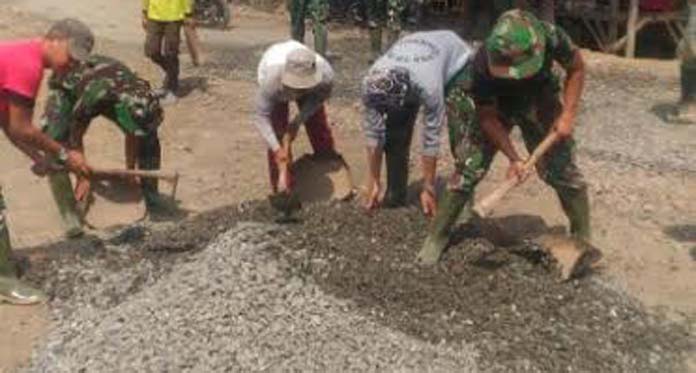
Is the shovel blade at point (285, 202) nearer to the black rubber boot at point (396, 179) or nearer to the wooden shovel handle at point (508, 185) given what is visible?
the black rubber boot at point (396, 179)

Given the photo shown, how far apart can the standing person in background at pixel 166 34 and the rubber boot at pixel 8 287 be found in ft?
13.6

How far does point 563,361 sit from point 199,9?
30.8 feet

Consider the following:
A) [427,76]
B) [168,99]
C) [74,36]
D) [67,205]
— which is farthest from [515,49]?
[168,99]

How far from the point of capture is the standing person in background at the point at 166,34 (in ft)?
32.1

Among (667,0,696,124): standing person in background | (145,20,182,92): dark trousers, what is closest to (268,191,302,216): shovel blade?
(145,20,182,92): dark trousers

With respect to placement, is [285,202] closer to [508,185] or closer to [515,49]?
[508,185]

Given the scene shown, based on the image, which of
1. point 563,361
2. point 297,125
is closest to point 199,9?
point 297,125

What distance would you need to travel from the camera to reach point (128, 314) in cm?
521

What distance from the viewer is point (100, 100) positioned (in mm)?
6477

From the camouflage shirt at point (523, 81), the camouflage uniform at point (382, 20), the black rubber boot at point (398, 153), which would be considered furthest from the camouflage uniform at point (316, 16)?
the camouflage shirt at point (523, 81)

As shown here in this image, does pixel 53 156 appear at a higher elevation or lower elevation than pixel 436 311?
higher

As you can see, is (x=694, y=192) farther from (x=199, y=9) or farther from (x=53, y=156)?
(x=199, y=9)

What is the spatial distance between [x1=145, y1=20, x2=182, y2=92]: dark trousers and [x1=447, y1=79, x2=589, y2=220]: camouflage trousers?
456 cm

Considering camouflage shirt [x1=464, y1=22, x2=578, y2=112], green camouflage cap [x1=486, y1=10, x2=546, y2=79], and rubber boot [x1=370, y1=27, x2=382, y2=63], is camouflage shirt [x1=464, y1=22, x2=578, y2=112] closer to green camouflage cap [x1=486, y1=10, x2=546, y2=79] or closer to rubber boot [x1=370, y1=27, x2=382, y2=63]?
green camouflage cap [x1=486, y1=10, x2=546, y2=79]
